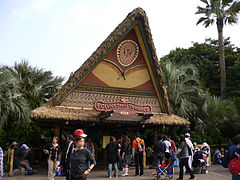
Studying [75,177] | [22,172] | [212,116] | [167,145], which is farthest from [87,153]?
[212,116]

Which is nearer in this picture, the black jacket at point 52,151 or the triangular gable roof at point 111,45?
the black jacket at point 52,151

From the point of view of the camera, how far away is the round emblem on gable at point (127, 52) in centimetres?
1547

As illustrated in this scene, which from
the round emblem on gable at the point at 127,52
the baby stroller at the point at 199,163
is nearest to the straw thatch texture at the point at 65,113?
the round emblem on gable at the point at 127,52

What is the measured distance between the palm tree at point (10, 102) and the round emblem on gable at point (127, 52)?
6298 millimetres

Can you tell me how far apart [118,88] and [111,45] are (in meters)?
2.37

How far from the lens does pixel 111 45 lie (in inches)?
586

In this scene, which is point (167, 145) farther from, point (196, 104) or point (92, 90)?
point (196, 104)

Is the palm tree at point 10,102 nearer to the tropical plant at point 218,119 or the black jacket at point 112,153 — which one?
the black jacket at point 112,153

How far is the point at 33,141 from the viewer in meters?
18.5

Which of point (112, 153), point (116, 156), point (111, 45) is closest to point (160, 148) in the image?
point (116, 156)

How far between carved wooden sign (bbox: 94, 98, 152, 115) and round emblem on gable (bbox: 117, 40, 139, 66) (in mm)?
2256

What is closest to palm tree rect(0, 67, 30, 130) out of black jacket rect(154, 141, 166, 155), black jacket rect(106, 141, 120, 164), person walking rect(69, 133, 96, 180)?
black jacket rect(106, 141, 120, 164)

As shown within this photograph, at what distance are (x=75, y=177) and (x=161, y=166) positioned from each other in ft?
19.2

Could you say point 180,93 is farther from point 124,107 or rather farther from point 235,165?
point 235,165
